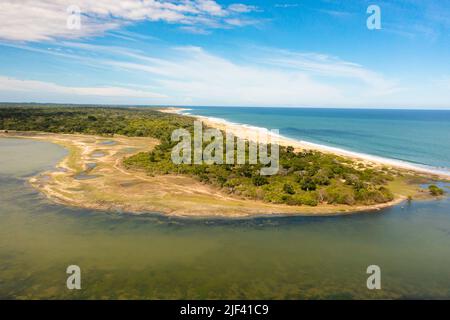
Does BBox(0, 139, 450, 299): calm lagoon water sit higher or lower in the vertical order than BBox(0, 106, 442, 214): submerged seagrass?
lower

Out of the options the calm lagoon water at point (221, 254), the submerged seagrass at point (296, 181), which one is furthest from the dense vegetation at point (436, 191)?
the calm lagoon water at point (221, 254)

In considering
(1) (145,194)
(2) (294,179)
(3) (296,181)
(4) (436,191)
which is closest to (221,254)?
(1) (145,194)

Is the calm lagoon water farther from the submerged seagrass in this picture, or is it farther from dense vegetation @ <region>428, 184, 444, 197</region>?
dense vegetation @ <region>428, 184, 444, 197</region>

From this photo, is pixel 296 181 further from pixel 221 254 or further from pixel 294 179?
pixel 221 254

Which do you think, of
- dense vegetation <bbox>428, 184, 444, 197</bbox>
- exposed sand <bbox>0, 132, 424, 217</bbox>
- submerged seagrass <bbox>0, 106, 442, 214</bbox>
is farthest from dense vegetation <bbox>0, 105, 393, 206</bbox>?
dense vegetation <bbox>428, 184, 444, 197</bbox>

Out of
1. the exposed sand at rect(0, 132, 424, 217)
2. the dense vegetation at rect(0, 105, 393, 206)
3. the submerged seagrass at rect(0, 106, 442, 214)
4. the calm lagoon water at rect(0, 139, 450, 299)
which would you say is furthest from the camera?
the dense vegetation at rect(0, 105, 393, 206)

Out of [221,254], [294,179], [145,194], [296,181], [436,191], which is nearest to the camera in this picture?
[221,254]
